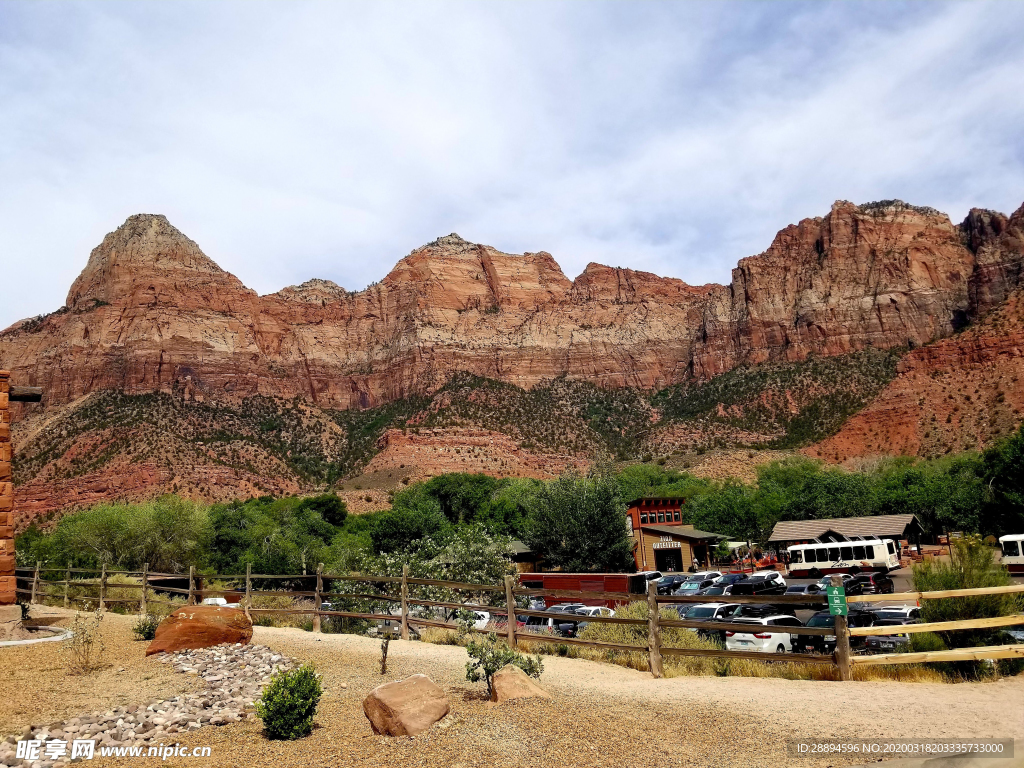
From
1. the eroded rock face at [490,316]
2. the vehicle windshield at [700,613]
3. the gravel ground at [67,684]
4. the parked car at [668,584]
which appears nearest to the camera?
the gravel ground at [67,684]

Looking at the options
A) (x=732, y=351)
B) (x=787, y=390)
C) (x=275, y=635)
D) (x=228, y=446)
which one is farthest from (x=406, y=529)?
(x=732, y=351)

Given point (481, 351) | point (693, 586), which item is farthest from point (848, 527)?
point (481, 351)

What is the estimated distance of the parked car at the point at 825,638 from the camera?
14.1m

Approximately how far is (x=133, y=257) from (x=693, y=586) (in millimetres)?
111409

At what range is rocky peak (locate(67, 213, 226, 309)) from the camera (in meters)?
114

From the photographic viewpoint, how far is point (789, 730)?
7270 mm

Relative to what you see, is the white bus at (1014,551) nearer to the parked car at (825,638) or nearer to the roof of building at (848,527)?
the roof of building at (848,527)

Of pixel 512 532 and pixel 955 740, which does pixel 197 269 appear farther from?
pixel 955 740

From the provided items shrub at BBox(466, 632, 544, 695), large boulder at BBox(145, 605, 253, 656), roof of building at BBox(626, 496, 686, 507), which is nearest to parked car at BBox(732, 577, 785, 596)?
large boulder at BBox(145, 605, 253, 656)

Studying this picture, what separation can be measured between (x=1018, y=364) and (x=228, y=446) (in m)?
89.7

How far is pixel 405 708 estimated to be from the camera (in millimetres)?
7633

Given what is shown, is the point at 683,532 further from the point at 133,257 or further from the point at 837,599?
the point at 133,257

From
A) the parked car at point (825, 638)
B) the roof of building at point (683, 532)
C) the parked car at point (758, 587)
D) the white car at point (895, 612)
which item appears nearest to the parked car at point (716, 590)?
the parked car at point (758, 587)

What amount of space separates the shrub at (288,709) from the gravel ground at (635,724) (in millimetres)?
145
